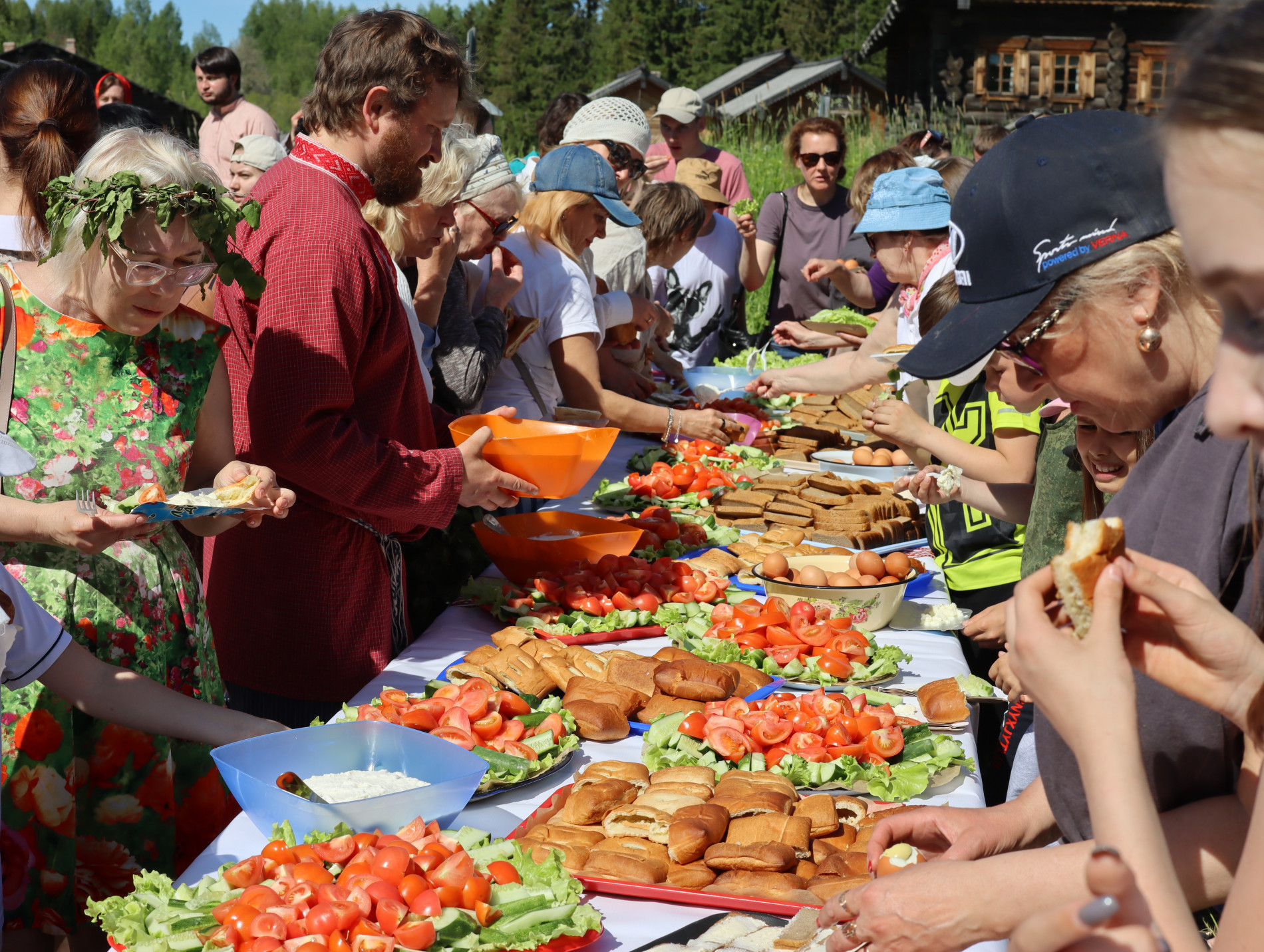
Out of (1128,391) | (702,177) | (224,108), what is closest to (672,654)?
(1128,391)

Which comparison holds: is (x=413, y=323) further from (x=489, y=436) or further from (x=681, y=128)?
(x=681, y=128)

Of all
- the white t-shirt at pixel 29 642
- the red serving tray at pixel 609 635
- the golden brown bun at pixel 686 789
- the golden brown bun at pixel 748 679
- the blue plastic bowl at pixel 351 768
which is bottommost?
the red serving tray at pixel 609 635

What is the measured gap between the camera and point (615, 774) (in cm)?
194

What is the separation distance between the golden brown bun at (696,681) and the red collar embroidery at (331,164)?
1326mm

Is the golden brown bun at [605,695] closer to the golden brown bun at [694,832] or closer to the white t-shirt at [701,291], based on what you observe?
the golden brown bun at [694,832]

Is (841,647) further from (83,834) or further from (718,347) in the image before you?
(718,347)

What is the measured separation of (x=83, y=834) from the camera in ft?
6.99

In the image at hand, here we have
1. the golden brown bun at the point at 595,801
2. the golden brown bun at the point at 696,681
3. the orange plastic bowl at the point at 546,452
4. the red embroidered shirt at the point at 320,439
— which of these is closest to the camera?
the golden brown bun at the point at 595,801

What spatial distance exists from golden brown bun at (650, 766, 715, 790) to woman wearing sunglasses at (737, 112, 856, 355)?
5939 mm

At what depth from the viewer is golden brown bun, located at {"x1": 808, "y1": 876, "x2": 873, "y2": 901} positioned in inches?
60.9

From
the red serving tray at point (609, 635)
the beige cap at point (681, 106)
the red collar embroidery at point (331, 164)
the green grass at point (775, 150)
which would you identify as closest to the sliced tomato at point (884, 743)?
the red serving tray at point (609, 635)

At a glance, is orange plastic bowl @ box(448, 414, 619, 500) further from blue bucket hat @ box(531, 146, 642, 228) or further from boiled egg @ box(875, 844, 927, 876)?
boiled egg @ box(875, 844, 927, 876)

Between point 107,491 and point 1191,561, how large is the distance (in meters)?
1.92

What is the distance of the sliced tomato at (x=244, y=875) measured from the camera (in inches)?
56.5
